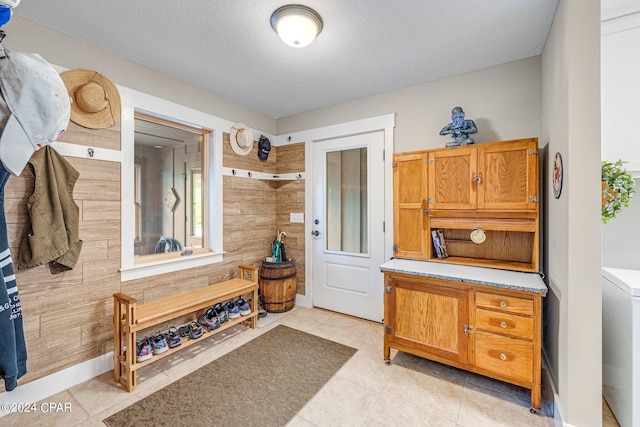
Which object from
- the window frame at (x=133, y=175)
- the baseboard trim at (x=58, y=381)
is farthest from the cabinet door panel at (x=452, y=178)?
the baseboard trim at (x=58, y=381)

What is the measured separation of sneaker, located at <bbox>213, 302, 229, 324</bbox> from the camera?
2660mm

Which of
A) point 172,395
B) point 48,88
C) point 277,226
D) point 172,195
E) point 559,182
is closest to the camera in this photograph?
point 48,88

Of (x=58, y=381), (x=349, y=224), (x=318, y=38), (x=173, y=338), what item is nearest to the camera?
(x=58, y=381)

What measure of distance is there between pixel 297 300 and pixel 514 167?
2.79 m

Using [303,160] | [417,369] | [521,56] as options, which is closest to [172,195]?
[303,160]

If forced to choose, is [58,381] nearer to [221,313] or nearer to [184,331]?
[184,331]

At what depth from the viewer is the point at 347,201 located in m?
3.34

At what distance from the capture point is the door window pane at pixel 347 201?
322 cm

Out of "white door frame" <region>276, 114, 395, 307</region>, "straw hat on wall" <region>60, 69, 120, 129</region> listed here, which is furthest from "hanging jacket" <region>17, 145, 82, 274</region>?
"white door frame" <region>276, 114, 395, 307</region>

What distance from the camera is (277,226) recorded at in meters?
3.81

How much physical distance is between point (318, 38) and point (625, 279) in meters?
2.47

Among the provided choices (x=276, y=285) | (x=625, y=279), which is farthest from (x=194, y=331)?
(x=625, y=279)

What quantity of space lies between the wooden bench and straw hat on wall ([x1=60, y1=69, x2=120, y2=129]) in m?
1.33

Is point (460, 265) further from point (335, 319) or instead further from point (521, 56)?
point (521, 56)
